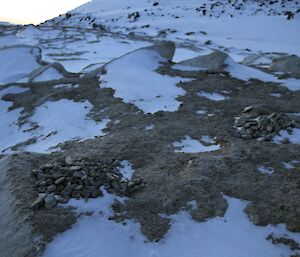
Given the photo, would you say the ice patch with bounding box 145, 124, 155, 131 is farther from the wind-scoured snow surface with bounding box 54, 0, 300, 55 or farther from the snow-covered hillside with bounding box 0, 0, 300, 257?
the wind-scoured snow surface with bounding box 54, 0, 300, 55

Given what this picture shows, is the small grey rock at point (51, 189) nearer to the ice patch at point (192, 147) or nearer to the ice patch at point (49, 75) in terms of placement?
the ice patch at point (192, 147)

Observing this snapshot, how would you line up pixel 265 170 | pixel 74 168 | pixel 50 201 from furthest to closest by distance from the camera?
1. pixel 265 170
2. pixel 74 168
3. pixel 50 201

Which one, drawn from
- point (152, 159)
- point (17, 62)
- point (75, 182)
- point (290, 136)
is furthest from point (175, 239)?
point (17, 62)

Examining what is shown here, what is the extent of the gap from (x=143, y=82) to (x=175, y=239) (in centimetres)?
1115

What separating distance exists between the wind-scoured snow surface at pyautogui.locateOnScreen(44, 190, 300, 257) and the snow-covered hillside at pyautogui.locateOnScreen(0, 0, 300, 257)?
21mm

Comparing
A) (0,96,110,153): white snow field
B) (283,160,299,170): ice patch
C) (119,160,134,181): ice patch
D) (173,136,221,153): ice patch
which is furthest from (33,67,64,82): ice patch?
(283,160,299,170): ice patch

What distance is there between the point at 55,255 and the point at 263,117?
8236 millimetres

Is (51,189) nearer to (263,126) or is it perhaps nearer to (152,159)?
(152,159)

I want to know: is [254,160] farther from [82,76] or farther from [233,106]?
[82,76]

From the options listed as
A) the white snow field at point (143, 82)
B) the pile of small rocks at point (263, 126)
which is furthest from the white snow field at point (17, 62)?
the pile of small rocks at point (263, 126)

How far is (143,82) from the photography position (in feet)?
58.1

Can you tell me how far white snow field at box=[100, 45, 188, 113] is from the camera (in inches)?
606

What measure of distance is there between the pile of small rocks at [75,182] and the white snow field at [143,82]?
19.0 ft

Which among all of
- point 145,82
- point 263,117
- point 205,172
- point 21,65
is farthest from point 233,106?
point 21,65
